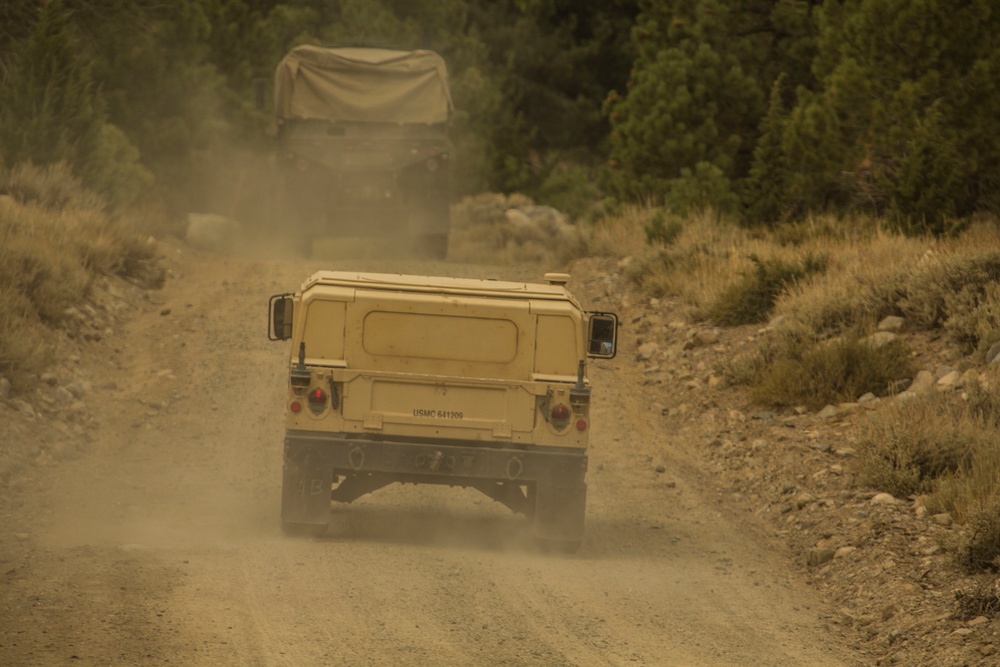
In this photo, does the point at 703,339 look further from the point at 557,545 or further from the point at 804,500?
the point at 557,545

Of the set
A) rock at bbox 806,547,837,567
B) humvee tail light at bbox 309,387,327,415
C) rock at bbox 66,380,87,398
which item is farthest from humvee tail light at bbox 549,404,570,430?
rock at bbox 66,380,87,398

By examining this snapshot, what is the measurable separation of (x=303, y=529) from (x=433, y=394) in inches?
54.8

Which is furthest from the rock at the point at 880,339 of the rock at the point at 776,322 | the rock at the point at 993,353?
the rock at the point at 776,322

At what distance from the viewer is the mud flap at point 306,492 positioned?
9328 mm

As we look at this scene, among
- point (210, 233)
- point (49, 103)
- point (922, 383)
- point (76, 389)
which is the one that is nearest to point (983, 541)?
point (922, 383)

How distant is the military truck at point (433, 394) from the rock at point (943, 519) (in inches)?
107

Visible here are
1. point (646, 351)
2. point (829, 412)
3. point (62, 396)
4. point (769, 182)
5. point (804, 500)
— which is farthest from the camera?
point (769, 182)

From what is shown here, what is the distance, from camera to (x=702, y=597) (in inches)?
338

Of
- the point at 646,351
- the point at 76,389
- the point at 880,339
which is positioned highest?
the point at 880,339

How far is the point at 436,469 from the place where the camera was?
9281 mm

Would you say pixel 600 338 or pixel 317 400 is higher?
pixel 600 338

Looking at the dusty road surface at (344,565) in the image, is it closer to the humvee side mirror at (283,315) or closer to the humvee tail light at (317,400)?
the humvee tail light at (317,400)

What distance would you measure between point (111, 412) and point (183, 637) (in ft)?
23.3

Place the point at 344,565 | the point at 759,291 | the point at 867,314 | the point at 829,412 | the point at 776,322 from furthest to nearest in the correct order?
the point at 759,291
the point at 776,322
the point at 867,314
the point at 829,412
the point at 344,565
